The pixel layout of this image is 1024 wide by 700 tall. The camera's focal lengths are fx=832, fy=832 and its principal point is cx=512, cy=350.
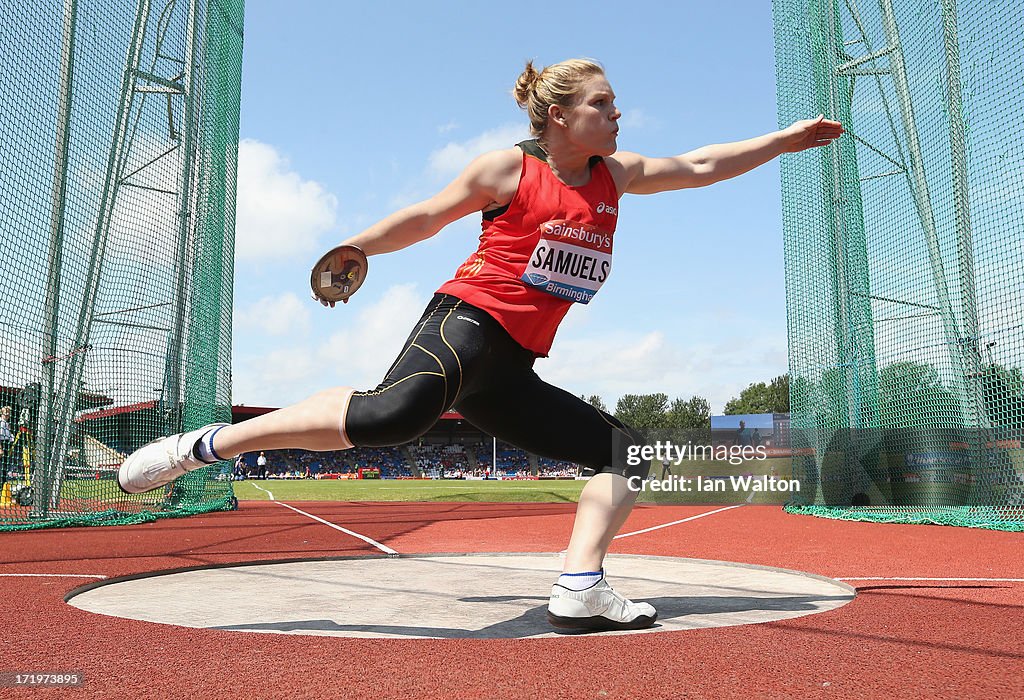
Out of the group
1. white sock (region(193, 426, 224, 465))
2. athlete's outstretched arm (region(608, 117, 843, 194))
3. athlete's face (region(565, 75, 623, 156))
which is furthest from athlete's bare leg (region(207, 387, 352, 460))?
athlete's outstretched arm (region(608, 117, 843, 194))

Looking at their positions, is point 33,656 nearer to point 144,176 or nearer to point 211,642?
point 211,642

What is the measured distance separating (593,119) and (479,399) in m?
1.10

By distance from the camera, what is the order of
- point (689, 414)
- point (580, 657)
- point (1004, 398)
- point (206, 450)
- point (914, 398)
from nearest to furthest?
point (580, 657), point (206, 450), point (1004, 398), point (914, 398), point (689, 414)

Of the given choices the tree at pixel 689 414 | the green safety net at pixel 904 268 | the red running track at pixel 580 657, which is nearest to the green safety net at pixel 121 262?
the red running track at pixel 580 657

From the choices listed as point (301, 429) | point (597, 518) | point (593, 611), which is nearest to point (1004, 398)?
point (597, 518)

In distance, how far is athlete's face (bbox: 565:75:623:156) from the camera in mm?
3004

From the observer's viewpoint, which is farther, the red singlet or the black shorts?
the red singlet

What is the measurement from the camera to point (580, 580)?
114 inches

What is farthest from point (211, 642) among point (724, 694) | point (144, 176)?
point (144, 176)

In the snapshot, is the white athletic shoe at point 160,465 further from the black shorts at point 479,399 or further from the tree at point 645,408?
the tree at point 645,408

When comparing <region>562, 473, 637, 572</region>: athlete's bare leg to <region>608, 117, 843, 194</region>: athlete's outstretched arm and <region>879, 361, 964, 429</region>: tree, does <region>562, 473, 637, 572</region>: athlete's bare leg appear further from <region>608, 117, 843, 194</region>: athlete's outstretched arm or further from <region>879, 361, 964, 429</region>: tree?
<region>879, 361, 964, 429</region>: tree

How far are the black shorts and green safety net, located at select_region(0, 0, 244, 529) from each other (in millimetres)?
6425

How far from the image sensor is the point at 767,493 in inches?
650
